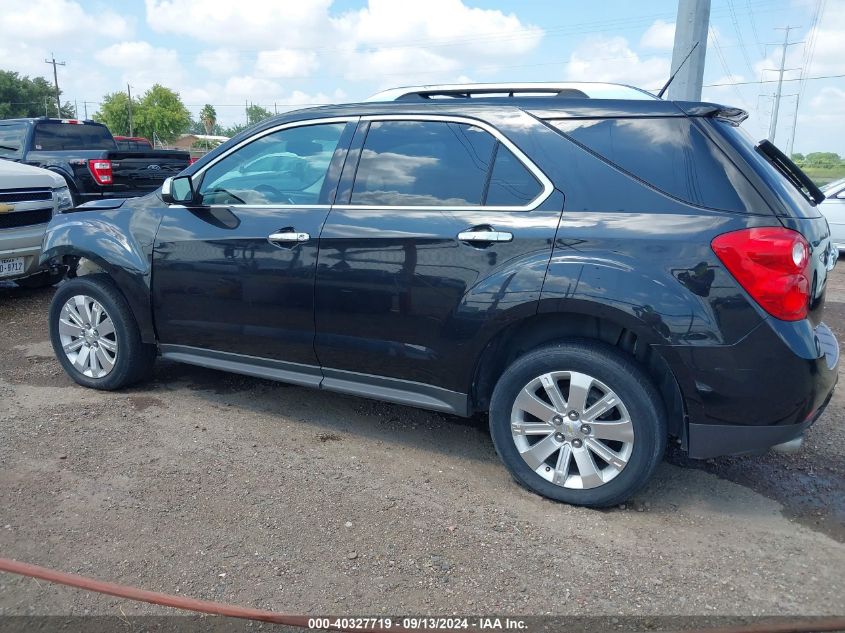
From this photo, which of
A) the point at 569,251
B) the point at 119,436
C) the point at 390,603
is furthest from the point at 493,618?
the point at 119,436

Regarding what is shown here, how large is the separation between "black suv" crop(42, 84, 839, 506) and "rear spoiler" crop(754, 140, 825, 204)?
2 centimetres

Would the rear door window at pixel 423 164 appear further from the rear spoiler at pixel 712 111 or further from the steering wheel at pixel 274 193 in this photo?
the rear spoiler at pixel 712 111

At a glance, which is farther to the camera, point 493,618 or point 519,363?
point 519,363

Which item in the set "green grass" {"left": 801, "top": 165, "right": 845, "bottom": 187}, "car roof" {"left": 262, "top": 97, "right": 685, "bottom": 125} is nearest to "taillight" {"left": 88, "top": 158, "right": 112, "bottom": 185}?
"car roof" {"left": 262, "top": 97, "right": 685, "bottom": 125}

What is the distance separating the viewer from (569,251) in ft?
10.4

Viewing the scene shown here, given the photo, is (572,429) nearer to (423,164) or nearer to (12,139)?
(423,164)

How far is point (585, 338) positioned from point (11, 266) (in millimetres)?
5755

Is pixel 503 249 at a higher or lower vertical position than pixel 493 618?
higher

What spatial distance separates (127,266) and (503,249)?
2467 mm

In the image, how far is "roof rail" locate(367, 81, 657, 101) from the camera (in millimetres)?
3512

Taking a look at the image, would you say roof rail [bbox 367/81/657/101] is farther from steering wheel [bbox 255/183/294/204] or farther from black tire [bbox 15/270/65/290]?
black tire [bbox 15/270/65/290]

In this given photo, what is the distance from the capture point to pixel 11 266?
6.72 m

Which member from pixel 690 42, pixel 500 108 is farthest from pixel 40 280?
pixel 690 42

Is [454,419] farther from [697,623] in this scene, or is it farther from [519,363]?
[697,623]
